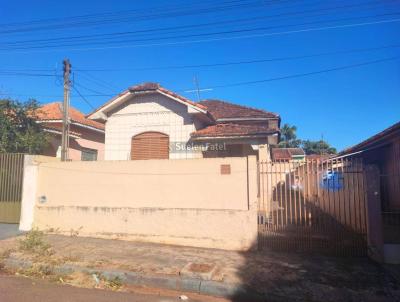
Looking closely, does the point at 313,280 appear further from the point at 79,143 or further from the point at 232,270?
the point at 79,143

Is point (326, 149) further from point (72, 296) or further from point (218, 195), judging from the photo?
point (72, 296)

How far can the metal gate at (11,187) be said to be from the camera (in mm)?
11070

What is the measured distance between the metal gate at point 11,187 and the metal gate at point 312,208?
7.87 meters

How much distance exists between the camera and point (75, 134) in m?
15.8

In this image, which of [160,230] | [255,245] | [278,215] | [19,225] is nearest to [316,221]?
[278,215]

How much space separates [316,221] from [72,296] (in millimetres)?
5459

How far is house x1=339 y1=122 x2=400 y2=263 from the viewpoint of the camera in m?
7.24

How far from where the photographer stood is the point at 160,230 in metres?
9.13

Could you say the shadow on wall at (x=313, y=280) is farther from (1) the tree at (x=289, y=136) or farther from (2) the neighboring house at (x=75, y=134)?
(1) the tree at (x=289, y=136)

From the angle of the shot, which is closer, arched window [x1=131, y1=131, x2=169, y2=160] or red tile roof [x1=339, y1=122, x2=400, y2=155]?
red tile roof [x1=339, y1=122, x2=400, y2=155]

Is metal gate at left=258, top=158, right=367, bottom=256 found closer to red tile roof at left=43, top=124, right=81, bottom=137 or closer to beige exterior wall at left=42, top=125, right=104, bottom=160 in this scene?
red tile roof at left=43, top=124, right=81, bottom=137

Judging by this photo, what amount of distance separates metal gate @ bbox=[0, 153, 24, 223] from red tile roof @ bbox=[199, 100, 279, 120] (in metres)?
8.40

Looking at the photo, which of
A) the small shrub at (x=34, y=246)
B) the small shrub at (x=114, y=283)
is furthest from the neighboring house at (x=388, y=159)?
the small shrub at (x=34, y=246)

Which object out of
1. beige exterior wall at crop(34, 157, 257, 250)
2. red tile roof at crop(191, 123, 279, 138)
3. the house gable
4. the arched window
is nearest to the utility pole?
the house gable
